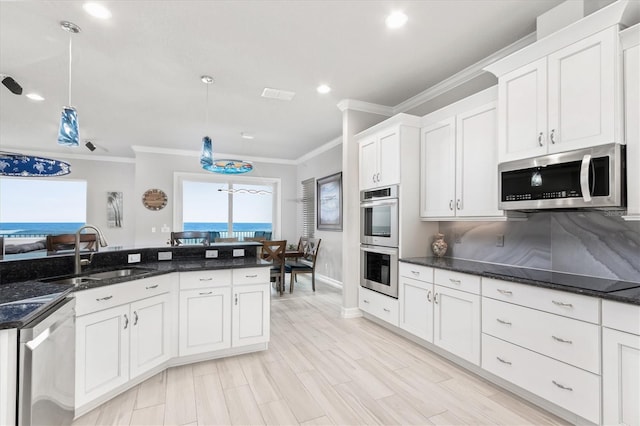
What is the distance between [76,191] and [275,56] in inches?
266

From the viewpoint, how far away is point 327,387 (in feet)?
7.80

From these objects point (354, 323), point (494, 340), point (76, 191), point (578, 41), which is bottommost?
point (354, 323)

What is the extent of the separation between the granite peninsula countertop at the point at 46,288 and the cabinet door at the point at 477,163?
6.65ft

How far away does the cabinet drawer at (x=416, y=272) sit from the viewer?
9.68 ft

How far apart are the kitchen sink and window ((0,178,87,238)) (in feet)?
19.2

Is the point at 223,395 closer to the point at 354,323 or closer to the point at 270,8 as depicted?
the point at 354,323

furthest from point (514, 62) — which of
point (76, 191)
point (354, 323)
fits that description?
point (76, 191)

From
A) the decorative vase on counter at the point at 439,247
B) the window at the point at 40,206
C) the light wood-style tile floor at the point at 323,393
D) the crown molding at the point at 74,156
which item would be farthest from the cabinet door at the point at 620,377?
the window at the point at 40,206

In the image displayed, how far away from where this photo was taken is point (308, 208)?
23.7ft

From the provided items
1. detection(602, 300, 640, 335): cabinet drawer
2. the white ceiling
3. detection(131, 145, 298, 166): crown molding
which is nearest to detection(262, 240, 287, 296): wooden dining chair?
the white ceiling

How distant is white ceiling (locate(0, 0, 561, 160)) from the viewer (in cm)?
233

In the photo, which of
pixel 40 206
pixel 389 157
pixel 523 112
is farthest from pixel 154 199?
pixel 523 112

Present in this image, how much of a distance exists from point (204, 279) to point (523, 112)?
2943mm

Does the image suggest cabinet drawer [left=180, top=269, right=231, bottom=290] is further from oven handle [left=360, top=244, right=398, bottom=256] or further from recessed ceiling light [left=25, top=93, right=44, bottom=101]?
recessed ceiling light [left=25, top=93, right=44, bottom=101]
